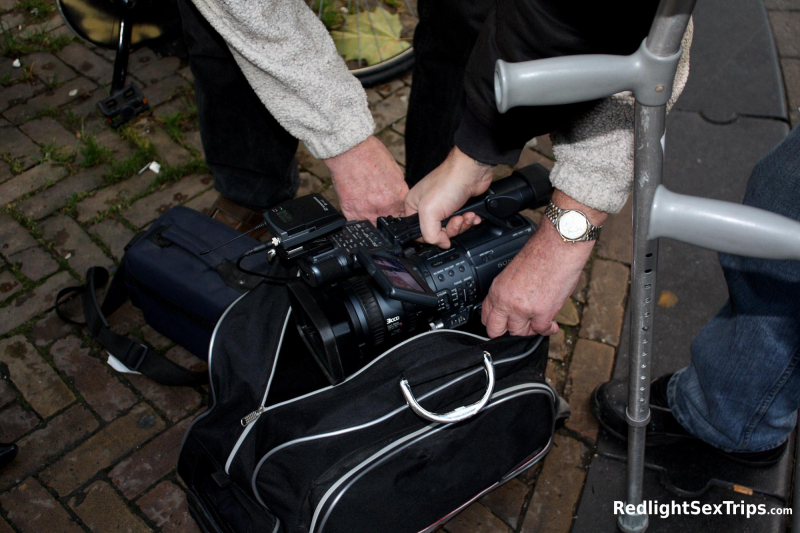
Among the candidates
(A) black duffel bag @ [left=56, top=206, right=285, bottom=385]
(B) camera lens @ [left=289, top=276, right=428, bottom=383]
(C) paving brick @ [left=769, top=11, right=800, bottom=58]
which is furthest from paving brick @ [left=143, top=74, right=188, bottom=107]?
(C) paving brick @ [left=769, top=11, right=800, bottom=58]

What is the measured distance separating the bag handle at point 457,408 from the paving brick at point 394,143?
161 cm

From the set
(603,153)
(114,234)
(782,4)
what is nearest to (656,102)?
(603,153)

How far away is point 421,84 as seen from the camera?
7.54 feet

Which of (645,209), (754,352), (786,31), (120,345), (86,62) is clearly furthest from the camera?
(786,31)

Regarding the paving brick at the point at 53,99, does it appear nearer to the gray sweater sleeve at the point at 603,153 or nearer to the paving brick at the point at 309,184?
the paving brick at the point at 309,184

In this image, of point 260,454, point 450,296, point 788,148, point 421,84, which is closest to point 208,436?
point 260,454

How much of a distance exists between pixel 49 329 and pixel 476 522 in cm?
164

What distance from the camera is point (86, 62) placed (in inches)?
132

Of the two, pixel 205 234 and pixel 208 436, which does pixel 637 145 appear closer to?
pixel 208 436

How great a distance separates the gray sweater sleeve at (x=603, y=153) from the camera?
140 cm

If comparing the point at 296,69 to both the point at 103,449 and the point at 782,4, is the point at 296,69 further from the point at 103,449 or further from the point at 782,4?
the point at 782,4

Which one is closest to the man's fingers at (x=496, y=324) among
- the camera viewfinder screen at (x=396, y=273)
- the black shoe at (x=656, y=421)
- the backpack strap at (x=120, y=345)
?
the camera viewfinder screen at (x=396, y=273)

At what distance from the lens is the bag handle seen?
57.8 inches

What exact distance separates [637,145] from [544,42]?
405mm
